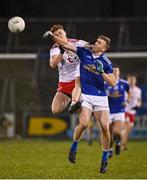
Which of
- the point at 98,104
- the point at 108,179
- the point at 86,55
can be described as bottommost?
the point at 108,179

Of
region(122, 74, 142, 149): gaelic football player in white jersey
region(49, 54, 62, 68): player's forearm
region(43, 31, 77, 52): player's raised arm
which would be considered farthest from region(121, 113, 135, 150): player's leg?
region(43, 31, 77, 52): player's raised arm

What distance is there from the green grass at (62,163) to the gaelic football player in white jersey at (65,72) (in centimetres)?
132

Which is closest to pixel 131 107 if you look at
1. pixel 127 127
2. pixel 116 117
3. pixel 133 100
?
pixel 133 100

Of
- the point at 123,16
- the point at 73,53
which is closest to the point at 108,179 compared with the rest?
the point at 73,53

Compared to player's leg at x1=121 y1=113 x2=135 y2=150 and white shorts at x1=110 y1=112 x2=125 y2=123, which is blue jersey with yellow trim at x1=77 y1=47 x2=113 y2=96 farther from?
player's leg at x1=121 y1=113 x2=135 y2=150

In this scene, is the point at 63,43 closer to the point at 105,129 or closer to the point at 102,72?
the point at 102,72

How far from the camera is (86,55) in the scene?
13.6m

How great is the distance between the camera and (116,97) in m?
19.3

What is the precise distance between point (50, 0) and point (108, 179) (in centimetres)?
1847

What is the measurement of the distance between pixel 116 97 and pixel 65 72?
13.3ft

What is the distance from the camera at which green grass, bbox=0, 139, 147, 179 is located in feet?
42.4

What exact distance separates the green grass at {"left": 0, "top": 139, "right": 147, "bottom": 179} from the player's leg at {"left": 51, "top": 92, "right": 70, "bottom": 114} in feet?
3.66

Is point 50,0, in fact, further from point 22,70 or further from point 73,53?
point 73,53

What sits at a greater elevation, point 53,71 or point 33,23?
point 33,23
